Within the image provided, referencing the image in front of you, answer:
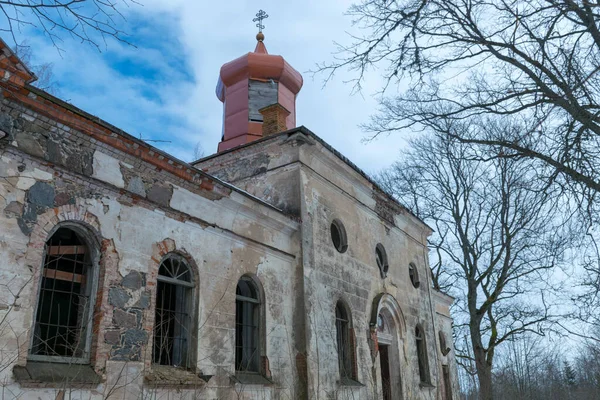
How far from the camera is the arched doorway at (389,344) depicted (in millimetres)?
12844

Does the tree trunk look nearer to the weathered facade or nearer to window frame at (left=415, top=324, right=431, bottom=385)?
window frame at (left=415, top=324, right=431, bottom=385)

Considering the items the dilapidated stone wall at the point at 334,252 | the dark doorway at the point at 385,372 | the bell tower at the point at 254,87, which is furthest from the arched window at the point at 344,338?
the bell tower at the point at 254,87

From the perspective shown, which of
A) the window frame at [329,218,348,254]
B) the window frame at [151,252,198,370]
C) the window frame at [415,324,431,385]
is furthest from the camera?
the window frame at [415,324,431,385]

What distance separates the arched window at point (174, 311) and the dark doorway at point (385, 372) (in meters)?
6.83

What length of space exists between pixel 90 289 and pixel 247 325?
3380 millimetres

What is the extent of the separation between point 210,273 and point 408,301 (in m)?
7.89

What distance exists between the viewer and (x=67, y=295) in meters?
Result: 6.46

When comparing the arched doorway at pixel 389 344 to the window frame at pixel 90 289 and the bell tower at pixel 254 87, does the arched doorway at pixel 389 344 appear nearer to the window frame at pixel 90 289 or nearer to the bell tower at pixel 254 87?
the bell tower at pixel 254 87

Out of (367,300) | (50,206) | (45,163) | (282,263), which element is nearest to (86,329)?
(50,206)

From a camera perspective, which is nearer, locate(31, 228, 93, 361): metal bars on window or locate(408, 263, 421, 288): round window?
locate(31, 228, 93, 361): metal bars on window

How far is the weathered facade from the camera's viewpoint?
5.76m

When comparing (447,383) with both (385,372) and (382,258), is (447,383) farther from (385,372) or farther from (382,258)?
(382,258)

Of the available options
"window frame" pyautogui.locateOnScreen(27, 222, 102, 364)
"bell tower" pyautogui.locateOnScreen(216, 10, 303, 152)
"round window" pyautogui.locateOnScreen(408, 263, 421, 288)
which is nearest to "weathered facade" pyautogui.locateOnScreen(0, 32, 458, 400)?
"window frame" pyautogui.locateOnScreen(27, 222, 102, 364)

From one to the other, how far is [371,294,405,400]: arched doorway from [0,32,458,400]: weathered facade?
0.12 feet
